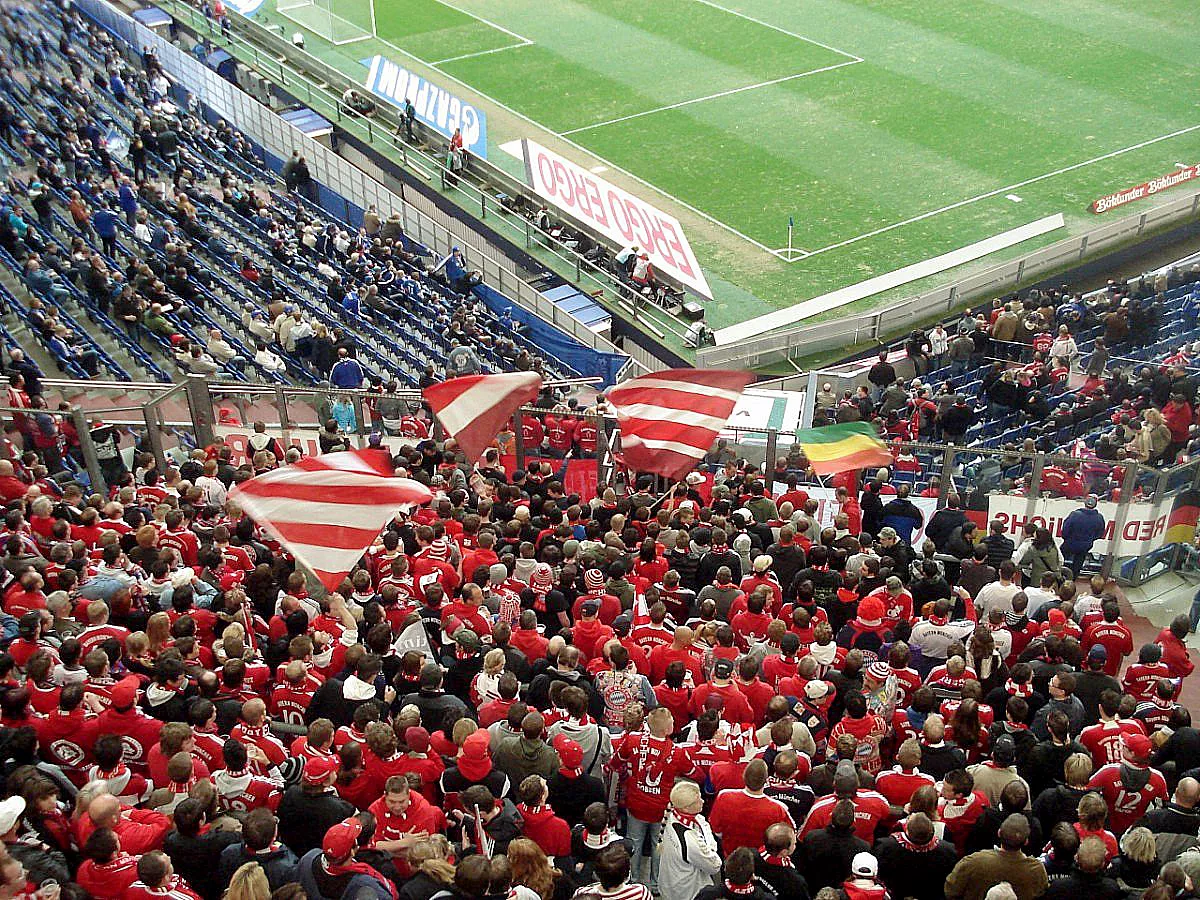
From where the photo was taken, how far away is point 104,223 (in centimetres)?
2022

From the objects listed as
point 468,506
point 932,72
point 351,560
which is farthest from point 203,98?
point 351,560

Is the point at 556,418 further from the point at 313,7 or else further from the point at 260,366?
the point at 313,7

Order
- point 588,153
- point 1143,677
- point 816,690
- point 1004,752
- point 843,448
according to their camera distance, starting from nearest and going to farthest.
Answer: point 1004,752 < point 816,690 < point 1143,677 < point 843,448 < point 588,153

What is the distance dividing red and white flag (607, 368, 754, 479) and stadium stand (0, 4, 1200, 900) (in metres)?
0.53

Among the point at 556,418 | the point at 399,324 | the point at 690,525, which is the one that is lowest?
the point at 399,324

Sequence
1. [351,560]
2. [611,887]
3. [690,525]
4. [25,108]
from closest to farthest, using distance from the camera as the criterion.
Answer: [611,887], [351,560], [690,525], [25,108]

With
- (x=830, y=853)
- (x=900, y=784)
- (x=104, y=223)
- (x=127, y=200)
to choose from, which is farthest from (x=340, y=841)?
(x=127, y=200)

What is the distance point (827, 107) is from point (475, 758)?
27.5 m

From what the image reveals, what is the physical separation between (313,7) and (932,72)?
59.1 ft

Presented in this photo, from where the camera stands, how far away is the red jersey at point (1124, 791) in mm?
7129

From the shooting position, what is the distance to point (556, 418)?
49.8 ft

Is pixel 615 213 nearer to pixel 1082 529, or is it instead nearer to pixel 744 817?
pixel 1082 529

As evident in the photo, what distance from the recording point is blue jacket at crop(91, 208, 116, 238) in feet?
66.2

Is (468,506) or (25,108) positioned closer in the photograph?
(468,506)
